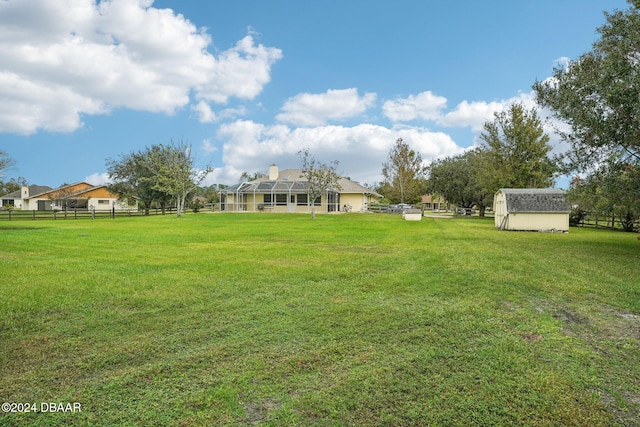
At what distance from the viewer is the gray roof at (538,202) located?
2098 cm

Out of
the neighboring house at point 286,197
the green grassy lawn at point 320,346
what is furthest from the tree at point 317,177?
the green grassy lawn at point 320,346

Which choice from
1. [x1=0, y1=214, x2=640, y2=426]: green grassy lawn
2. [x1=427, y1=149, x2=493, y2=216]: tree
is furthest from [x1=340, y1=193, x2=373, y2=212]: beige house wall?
[x1=0, y1=214, x2=640, y2=426]: green grassy lawn

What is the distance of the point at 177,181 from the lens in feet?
124

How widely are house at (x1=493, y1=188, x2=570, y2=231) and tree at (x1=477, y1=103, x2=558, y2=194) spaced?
43.1ft

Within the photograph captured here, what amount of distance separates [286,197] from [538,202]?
28.6 meters

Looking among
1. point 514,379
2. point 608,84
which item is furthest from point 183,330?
point 608,84

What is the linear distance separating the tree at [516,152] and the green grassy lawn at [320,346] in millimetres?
28761

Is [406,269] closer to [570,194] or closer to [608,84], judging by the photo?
[608,84]

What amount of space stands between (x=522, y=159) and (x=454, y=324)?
34688 mm

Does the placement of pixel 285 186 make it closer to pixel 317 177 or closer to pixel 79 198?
pixel 317 177

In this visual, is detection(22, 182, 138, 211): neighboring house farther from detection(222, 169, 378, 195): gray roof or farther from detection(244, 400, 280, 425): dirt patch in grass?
detection(244, 400, 280, 425): dirt patch in grass

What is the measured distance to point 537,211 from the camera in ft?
68.9

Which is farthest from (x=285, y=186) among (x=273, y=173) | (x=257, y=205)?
(x=273, y=173)

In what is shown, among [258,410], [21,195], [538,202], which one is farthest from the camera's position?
[21,195]
